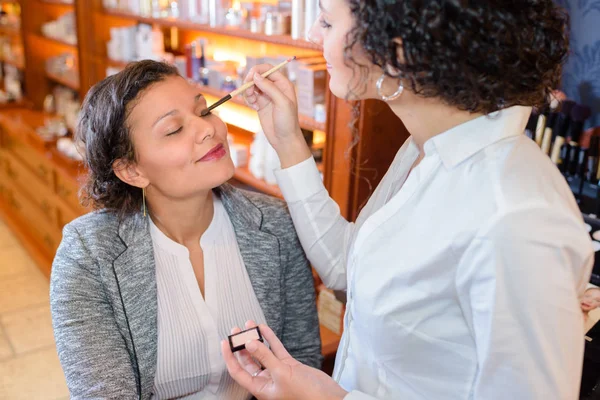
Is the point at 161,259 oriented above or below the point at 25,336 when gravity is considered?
above

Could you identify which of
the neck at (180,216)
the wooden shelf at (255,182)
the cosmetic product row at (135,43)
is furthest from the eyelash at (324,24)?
the cosmetic product row at (135,43)

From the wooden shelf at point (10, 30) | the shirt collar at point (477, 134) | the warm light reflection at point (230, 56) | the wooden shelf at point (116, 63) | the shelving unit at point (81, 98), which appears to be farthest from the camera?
the wooden shelf at point (10, 30)

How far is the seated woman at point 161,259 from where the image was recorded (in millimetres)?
1193

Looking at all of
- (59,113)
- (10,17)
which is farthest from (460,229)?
(10,17)

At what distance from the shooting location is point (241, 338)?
0.98 metres

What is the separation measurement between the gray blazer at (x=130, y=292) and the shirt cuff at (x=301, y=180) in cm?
23

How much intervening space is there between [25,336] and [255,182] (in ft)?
4.71

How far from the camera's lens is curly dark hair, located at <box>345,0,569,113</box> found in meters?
0.69

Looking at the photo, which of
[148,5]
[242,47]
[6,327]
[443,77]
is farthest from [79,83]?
[443,77]

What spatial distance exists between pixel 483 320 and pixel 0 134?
13.6 feet

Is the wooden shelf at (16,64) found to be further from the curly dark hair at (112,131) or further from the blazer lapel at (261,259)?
the blazer lapel at (261,259)

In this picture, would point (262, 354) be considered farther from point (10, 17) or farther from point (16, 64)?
point (10, 17)

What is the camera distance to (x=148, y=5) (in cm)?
279

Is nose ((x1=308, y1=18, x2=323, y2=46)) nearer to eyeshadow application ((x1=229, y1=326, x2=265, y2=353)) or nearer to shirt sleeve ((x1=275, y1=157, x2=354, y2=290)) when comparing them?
shirt sleeve ((x1=275, y1=157, x2=354, y2=290))
